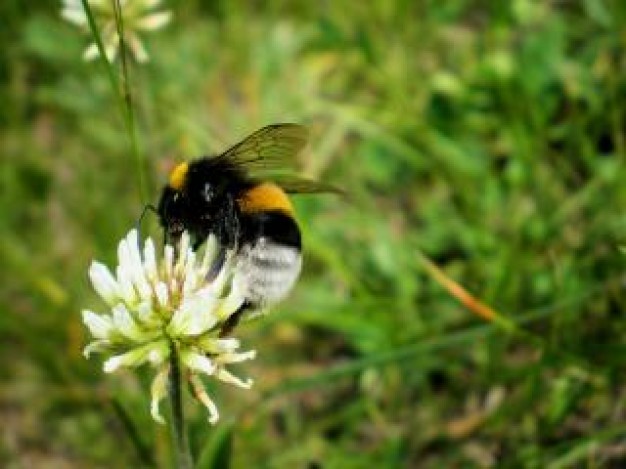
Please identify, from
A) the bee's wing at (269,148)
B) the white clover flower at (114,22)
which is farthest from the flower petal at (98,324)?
the white clover flower at (114,22)

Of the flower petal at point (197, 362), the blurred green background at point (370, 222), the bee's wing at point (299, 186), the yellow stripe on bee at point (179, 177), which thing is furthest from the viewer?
the blurred green background at point (370, 222)

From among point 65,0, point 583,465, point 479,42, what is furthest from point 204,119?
point 583,465

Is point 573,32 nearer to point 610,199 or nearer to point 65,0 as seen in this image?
point 610,199

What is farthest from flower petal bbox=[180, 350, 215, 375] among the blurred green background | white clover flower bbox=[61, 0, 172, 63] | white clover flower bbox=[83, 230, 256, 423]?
white clover flower bbox=[61, 0, 172, 63]

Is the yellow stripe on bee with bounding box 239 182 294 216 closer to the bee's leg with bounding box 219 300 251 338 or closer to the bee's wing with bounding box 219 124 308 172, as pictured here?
the bee's wing with bounding box 219 124 308 172

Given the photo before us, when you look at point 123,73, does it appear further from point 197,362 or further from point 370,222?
point 370,222

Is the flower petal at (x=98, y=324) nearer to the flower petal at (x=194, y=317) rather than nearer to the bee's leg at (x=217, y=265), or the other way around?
the flower petal at (x=194, y=317)

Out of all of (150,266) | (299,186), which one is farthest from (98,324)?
(299,186)
